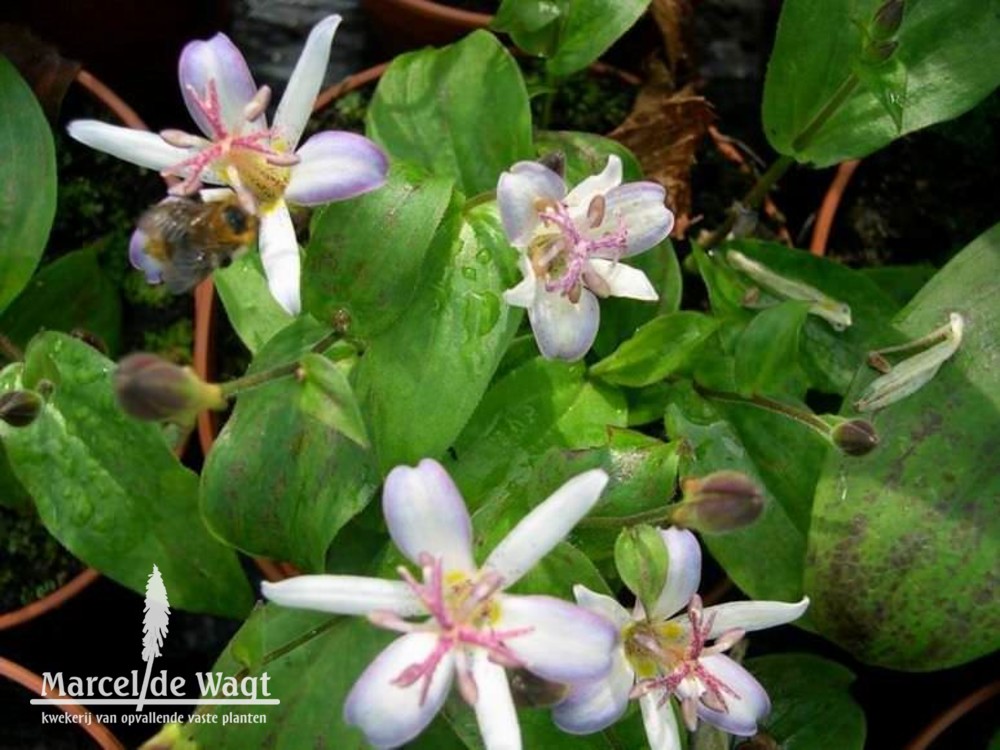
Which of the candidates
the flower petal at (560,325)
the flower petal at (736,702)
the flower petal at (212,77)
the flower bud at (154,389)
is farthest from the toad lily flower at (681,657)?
the flower petal at (212,77)

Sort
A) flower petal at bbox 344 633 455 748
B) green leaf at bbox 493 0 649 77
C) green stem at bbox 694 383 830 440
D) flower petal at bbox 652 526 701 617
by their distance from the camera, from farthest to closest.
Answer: green leaf at bbox 493 0 649 77
green stem at bbox 694 383 830 440
flower petal at bbox 652 526 701 617
flower petal at bbox 344 633 455 748

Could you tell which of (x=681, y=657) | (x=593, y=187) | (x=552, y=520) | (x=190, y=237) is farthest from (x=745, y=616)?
(x=190, y=237)

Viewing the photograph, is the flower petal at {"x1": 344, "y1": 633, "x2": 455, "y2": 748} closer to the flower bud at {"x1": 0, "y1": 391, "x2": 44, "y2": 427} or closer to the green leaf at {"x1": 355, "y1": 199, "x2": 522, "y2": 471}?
the green leaf at {"x1": 355, "y1": 199, "x2": 522, "y2": 471}

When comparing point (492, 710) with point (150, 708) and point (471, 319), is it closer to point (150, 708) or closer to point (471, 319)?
point (471, 319)

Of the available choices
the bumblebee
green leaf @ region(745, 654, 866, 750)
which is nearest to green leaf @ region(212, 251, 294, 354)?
the bumblebee

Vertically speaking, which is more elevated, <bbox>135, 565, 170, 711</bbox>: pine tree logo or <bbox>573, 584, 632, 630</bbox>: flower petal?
A: <bbox>573, 584, 632, 630</bbox>: flower petal

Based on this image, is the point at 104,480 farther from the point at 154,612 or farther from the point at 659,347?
the point at 659,347

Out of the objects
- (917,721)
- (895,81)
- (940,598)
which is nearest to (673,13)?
(895,81)
